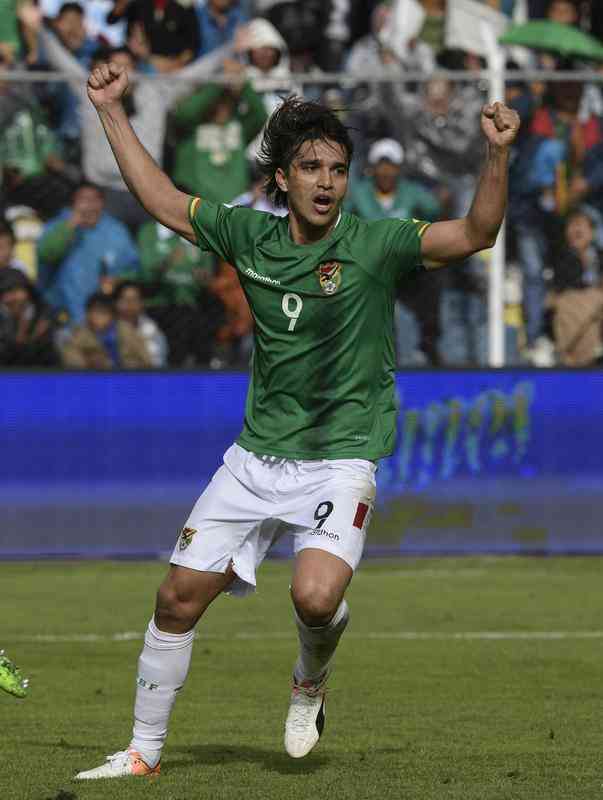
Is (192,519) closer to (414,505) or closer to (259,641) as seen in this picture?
(259,641)

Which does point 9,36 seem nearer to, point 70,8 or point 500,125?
point 70,8

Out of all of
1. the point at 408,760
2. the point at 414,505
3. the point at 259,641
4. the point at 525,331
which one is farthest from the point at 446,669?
the point at 525,331

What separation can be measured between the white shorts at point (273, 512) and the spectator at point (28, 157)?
794cm

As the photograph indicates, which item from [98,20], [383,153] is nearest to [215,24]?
[98,20]

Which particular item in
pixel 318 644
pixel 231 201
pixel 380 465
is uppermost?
pixel 318 644

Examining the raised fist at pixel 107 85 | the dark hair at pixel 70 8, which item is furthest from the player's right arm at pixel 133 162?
the dark hair at pixel 70 8

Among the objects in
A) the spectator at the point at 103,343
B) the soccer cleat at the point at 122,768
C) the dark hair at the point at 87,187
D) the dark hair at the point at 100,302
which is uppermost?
the soccer cleat at the point at 122,768

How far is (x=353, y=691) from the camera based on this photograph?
813 cm

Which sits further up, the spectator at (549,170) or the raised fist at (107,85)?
the raised fist at (107,85)

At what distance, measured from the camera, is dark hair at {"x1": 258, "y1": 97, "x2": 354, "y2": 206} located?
6078 millimetres

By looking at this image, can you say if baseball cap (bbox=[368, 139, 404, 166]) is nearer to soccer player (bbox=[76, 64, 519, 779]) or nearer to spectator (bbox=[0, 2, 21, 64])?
spectator (bbox=[0, 2, 21, 64])

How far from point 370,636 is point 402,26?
727cm

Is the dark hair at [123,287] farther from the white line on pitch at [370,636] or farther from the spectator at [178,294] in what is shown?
the white line on pitch at [370,636]

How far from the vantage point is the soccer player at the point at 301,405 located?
19.4ft
